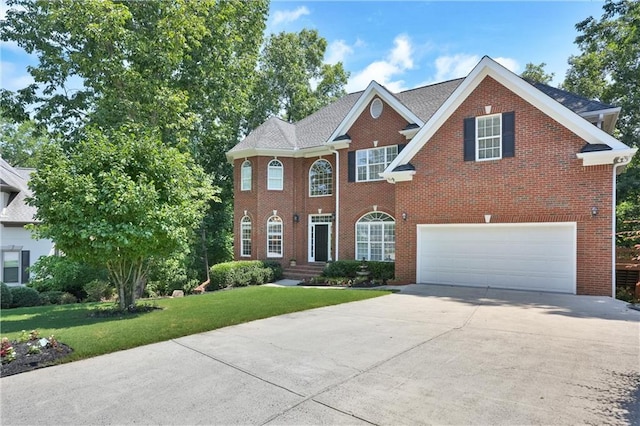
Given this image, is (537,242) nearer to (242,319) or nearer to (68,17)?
(242,319)

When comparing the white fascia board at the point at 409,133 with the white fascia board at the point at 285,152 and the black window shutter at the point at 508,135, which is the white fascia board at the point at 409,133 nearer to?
the black window shutter at the point at 508,135

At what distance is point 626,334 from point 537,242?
5672 millimetres

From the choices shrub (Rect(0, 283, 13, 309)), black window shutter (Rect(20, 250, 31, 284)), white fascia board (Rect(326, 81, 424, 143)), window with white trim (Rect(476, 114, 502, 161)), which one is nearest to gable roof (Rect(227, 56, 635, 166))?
white fascia board (Rect(326, 81, 424, 143))

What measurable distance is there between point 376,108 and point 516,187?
24.9 feet

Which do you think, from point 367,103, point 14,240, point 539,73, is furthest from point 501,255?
point 539,73

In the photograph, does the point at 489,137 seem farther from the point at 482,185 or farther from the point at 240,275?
the point at 240,275

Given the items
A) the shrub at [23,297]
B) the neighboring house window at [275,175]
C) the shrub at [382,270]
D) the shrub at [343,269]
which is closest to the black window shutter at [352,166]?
the neighboring house window at [275,175]

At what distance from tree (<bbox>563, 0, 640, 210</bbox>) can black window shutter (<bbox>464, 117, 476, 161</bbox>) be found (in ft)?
25.6

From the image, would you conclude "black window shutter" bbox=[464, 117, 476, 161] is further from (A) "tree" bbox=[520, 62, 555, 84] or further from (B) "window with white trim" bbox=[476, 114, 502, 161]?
(A) "tree" bbox=[520, 62, 555, 84]

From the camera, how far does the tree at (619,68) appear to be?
51.3 feet

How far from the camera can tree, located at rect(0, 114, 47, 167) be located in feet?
122

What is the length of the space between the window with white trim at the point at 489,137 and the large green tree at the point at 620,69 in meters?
7.50

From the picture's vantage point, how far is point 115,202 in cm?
811

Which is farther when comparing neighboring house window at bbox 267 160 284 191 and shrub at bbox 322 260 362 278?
neighboring house window at bbox 267 160 284 191
